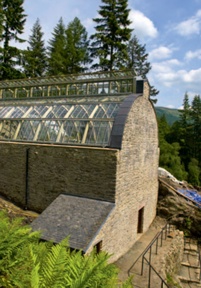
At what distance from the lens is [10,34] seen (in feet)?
104

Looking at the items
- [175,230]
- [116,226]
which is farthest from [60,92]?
[175,230]

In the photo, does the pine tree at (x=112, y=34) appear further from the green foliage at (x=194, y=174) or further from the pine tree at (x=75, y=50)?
the green foliage at (x=194, y=174)

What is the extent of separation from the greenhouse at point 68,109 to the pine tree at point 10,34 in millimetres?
13438

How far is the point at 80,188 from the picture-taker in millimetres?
12148

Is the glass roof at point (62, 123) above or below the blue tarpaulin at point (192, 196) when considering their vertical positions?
above

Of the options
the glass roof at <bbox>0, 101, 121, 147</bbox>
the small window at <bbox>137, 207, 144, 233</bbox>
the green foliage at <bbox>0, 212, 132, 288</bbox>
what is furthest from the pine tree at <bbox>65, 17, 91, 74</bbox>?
the green foliage at <bbox>0, 212, 132, 288</bbox>

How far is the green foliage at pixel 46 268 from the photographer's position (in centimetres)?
368

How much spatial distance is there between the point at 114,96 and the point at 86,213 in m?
7.66

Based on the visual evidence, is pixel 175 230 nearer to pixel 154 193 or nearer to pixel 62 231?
pixel 154 193

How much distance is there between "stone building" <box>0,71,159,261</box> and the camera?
10.8m

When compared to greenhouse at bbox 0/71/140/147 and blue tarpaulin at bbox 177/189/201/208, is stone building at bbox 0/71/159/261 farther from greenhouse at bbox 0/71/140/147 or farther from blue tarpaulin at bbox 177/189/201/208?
blue tarpaulin at bbox 177/189/201/208

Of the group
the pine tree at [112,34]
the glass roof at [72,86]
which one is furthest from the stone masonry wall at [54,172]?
the pine tree at [112,34]

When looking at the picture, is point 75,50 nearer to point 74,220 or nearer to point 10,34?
point 10,34

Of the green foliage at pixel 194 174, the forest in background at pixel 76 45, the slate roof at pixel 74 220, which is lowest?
the green foliage at pixel 194 174
